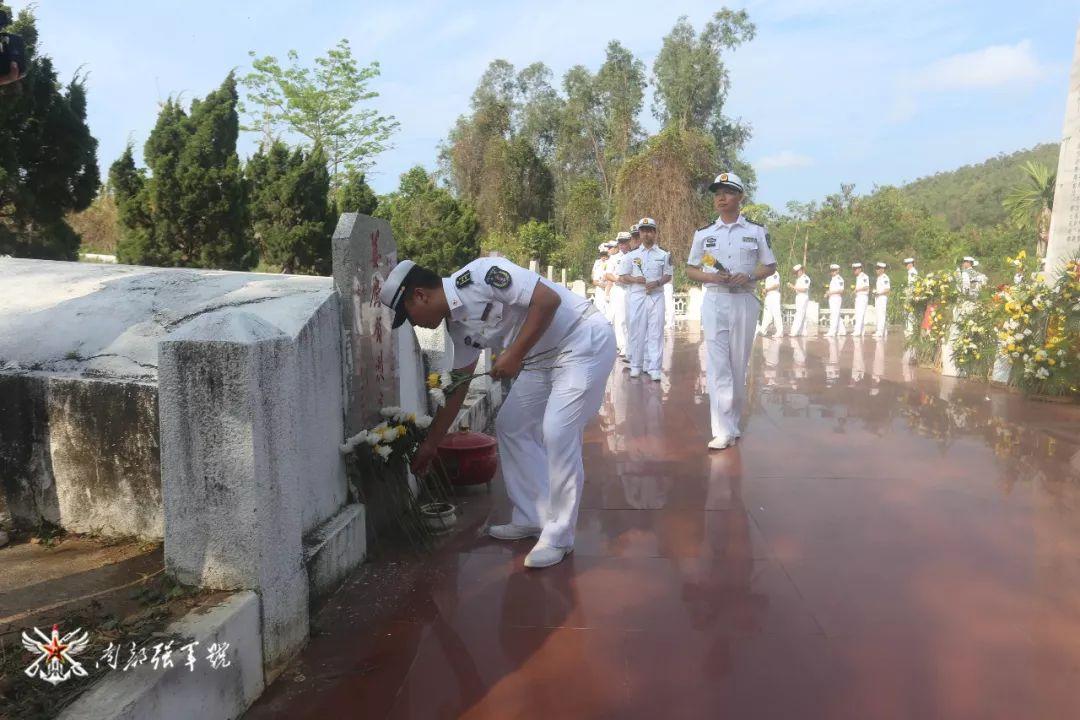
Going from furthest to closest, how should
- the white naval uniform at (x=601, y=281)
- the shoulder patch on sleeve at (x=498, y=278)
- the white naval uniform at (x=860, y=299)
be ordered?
1. the white naval uniform at (x=860, y=299)
2. the white naval uniform at (x=601, y=281)
3. the shoulder patch on sleeve at (x=498, y=278)

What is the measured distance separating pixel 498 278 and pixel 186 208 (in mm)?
8774

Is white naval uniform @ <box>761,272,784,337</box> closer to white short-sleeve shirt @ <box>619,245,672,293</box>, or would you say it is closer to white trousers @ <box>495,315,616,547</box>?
white short-sleeve shirt @ <box>619,245,672,293</box>

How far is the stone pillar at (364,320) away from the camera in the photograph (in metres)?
3.43

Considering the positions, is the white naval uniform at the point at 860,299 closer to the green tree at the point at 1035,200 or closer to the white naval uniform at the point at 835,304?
the white naval uniform at the point at 835,304

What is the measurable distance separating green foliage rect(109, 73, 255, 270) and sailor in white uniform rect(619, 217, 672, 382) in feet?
18.4

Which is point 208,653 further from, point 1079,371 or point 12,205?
point 12,205

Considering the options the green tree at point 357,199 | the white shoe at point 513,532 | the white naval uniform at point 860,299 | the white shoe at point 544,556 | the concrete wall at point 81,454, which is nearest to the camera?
the concrete wall at point 81,454

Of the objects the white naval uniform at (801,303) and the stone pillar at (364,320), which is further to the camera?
the white naval uniform at (801,303)

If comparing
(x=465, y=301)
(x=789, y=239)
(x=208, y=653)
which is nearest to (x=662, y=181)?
(x=789, y=239)

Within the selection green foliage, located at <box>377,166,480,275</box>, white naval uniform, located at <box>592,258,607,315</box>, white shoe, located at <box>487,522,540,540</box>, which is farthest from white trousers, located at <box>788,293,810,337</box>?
white shoe, located at <box>487,522,540,540</box>

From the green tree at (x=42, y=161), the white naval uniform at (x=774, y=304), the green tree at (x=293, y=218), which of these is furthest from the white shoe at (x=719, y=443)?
the white naval uniform at (x=774, y=304)

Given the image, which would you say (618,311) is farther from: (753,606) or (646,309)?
(753,606)

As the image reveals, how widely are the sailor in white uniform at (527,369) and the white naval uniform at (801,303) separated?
43.1ft

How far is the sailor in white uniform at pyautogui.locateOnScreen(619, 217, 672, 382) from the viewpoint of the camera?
344 inches
